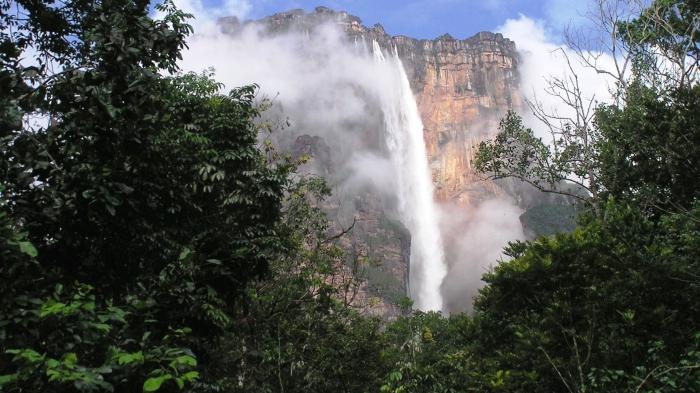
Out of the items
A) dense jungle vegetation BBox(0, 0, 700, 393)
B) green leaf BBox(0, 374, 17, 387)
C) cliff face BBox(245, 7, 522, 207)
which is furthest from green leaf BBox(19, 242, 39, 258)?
cliff face BBox(245, 7, 522, 207)

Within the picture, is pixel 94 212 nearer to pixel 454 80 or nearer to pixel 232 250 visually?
pixel 232 250

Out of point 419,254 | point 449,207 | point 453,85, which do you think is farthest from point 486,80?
point 419,254

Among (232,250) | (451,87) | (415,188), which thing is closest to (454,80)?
(451,87)

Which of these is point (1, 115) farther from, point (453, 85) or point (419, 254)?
point (453, 85)

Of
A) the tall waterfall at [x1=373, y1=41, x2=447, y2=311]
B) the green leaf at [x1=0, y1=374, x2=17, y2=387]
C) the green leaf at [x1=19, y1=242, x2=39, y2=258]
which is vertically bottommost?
the green leaf at [x1=0, y1=374, x2=17, y2=387]

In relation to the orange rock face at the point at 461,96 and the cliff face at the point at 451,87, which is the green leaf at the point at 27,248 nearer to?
the cliff face at the point at 451,87

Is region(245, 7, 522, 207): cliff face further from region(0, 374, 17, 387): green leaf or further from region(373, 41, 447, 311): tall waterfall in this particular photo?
region(0, 374, 17, 387): green leaf
